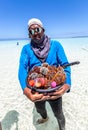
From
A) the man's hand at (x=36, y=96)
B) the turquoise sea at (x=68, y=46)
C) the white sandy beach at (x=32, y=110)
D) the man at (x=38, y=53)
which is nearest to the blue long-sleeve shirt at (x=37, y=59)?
the man at (x=38, y=53)

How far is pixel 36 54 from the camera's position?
2619 mm

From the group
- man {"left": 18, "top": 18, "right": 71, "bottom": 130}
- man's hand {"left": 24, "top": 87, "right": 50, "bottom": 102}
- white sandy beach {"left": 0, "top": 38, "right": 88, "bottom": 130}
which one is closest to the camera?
man's hand {"left": 24, "top": 87, "right": 50, "bottom": 102}

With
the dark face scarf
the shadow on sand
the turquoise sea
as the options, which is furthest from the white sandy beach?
the dark face scarf

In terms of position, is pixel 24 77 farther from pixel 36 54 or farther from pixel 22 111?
pixel 22 111

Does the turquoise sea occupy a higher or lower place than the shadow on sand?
lower

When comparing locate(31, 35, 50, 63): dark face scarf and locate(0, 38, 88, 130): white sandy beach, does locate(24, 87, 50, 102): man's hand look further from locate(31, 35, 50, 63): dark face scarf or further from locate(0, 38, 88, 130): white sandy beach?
locate(0, 38, 88, 130): white sandy beach

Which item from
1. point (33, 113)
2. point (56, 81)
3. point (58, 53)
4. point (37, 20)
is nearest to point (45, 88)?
point (56, 81)

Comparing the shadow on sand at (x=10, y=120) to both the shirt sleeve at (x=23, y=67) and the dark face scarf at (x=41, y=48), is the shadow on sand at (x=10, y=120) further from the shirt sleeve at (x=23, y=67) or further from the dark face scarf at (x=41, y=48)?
the dark face scarf at (x=41, y=48)

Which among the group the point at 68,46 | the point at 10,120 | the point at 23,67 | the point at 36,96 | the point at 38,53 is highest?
the point at 38,53

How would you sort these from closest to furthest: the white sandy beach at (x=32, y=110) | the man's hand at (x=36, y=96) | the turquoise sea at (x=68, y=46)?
the man's hand at (x=36, y=96) → the white sandy beach at (x=32, y=110) → the turquoise sea at (x=68, y=46)

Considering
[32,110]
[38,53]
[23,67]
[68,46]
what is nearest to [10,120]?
[32,110]

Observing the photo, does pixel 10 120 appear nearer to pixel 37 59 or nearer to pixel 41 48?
pixel 37 59

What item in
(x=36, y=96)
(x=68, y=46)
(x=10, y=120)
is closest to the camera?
(x=36, y=96)

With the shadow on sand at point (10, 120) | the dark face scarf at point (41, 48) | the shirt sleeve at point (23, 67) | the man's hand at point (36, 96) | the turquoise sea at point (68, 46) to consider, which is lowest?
the turquoise sea at point (68, 46)
